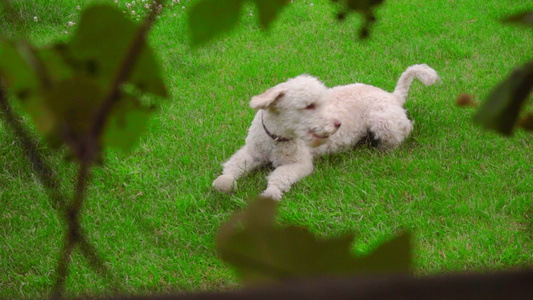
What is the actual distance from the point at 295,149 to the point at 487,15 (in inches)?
130

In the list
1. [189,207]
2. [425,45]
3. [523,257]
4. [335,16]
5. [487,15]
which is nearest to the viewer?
[335,16]

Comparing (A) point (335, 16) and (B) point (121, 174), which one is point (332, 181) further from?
(A) point (335, 16)

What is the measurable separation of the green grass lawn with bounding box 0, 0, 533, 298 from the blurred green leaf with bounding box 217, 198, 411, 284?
4.39 feet

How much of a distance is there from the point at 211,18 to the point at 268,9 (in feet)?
0.21

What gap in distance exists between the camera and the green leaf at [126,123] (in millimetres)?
358

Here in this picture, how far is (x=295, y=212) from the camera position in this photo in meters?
2.52

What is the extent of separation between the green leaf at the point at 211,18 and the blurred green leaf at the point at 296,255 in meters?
0.16

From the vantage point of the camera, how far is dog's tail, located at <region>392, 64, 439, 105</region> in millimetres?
3385

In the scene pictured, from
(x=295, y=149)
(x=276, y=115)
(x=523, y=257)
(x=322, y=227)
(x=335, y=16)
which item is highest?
(x=335, y=16)

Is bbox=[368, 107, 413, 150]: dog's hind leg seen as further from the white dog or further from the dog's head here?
the dog's head

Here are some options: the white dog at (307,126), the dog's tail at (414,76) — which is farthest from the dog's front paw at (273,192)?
the dog's tail at (414,76)

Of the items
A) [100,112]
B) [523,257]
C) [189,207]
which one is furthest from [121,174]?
[100,112]

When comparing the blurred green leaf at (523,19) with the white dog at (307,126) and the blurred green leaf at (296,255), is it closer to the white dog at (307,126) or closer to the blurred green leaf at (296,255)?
the blurred green leaf at (296,255)

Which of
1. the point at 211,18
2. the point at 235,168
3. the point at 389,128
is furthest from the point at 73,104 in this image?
the point at 389,128
